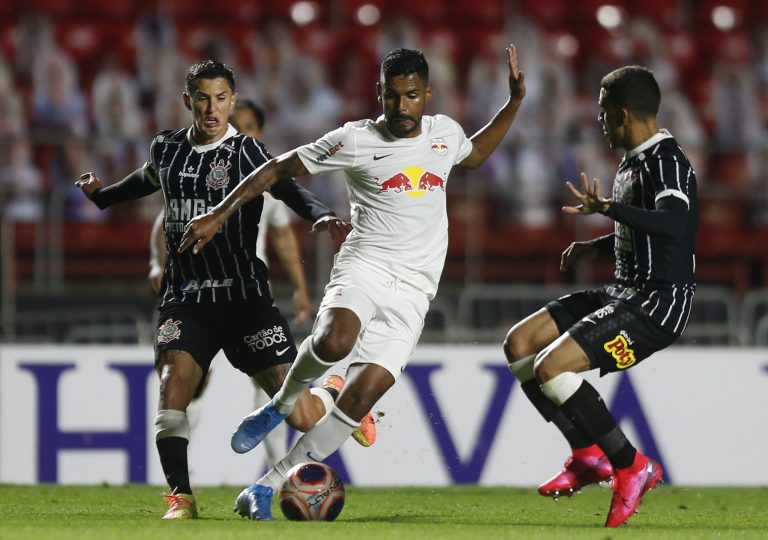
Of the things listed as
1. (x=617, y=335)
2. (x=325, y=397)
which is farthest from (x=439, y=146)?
(x=325, y=397)

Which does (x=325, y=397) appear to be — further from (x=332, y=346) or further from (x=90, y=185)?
(x=90, y=185)

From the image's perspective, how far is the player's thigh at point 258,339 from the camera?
6.34 metres

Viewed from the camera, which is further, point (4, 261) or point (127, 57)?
point (127, 57)

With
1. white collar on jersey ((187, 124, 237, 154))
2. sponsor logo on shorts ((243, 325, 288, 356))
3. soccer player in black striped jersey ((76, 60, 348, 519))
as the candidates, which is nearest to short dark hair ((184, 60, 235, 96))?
soccer player in black striped jersey ((76, 60, 348, 519))

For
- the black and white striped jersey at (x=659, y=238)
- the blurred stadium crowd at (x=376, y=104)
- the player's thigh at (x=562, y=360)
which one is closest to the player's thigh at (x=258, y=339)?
the player's thigh at (x=562, y=360)

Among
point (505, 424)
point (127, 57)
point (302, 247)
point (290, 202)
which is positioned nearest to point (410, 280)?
point (290, 202)

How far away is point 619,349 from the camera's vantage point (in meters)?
6.21

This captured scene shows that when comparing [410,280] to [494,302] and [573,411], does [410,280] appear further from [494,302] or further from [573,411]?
[494,302]

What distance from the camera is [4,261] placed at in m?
10.7

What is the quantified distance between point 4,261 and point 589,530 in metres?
6.21

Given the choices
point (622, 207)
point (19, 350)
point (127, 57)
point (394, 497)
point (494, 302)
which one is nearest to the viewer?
point (622, 207)

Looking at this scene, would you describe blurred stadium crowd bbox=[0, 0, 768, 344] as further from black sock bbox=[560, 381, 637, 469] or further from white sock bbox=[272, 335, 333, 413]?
black sock bbox=[560, 381, 637, 469]

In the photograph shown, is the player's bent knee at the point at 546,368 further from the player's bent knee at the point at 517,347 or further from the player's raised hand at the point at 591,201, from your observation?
the player's raised hand at the point at 591,201

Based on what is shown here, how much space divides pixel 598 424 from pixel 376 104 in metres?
7.91
